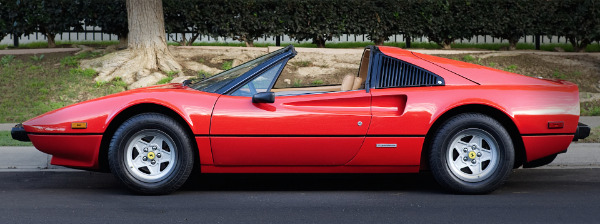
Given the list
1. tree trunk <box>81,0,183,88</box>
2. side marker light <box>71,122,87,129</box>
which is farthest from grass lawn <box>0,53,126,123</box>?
side marker light <box>71,122,87,129</box>

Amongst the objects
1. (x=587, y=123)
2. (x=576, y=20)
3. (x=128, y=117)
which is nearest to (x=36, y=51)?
(x=128, y=117)

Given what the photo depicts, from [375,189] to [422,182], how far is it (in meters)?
Answer: 0.61

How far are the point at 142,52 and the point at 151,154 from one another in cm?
Answer: 763

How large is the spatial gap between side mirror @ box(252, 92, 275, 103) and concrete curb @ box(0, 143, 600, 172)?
2786 millimetres

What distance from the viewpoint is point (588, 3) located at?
52.0ft

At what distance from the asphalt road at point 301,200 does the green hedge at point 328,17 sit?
752 centimetres

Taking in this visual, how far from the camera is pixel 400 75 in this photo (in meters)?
7.27

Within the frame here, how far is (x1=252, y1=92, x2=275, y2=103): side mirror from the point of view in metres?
6.97

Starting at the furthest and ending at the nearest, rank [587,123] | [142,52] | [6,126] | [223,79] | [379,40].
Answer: [379,40] → [142,52] → [6,126] → [587,123] → [223,79]

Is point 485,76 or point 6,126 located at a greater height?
point 485,76

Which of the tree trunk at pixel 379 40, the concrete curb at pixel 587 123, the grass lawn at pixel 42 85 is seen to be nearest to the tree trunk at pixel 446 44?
the tree trunk at pixel 379 40

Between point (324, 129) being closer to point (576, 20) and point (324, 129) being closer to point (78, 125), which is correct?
point (78, 125)

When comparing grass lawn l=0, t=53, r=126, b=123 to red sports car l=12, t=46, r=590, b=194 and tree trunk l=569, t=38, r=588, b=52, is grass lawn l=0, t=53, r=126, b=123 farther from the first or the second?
tree trunk l=569, t=38, r=588, b=52

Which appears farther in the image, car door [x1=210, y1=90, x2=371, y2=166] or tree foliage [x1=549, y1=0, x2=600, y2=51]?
tree foliage [x1=549, y1=0, x2=600, y2=51]
